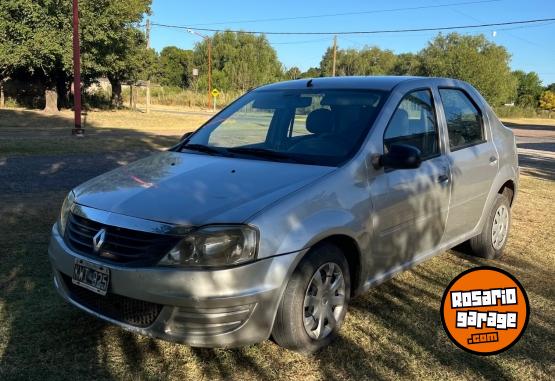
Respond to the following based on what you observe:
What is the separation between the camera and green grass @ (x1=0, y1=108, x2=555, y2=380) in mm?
3059

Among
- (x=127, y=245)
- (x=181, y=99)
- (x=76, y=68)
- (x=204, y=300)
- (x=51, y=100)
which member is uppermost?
(x=76, y=68)

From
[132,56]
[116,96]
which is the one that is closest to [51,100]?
[132,56]

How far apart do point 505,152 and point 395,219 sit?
2.13 metres

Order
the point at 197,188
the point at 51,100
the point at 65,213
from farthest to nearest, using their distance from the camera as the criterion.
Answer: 1. the point at 51,100
2. the point at 65,213
3. the point at 197,188

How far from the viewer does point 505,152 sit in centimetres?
520

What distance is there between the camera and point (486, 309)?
97.2 inches

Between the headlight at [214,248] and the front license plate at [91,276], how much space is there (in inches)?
14.8

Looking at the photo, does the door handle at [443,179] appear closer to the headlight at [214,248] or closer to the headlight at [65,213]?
the headlight at [214,248]

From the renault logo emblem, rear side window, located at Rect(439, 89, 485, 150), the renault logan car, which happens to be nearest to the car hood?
the renault logan car

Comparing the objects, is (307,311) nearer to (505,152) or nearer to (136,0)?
(505,152)

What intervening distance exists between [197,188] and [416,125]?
1890 millimetres

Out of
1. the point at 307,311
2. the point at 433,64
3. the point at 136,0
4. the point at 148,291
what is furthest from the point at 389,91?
the point at 433,64

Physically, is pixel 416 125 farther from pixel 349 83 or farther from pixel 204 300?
pixel 204 300

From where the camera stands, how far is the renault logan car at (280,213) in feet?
9.18
